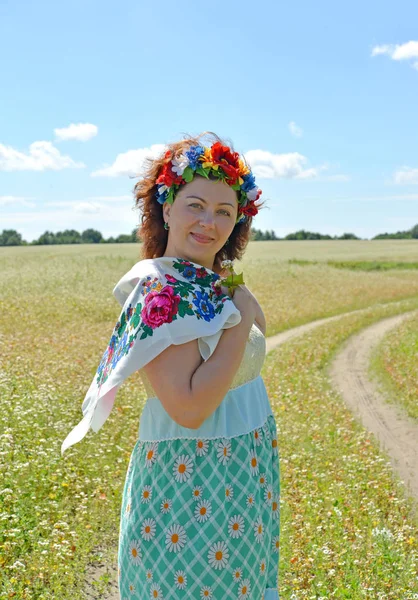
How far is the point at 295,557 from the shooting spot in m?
5.31

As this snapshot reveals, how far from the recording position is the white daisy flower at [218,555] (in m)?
2.56

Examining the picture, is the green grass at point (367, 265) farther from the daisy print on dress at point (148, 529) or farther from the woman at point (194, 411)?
the daisy print on dress at point (148, 529)

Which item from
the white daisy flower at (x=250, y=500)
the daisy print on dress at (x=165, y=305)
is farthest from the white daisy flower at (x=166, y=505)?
the daisy print on dress at (x=165, y=305)

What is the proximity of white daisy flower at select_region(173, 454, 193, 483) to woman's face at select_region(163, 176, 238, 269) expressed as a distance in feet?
2.84

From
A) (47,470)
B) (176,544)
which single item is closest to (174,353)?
(176,544)

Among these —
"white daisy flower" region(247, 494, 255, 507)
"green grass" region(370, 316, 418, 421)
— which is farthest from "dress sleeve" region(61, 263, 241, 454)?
"green grass" region(370, 316, 418, 421)

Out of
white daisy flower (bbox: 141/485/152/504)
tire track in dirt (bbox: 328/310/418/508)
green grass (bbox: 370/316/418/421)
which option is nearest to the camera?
white daisy flower (bbox: 141/485/152/504)

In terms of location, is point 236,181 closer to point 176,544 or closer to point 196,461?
point 196,461

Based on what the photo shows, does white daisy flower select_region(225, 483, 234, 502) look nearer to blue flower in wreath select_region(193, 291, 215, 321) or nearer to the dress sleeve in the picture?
the dress sleeve

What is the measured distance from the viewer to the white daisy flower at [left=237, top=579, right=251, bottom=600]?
2.62 m

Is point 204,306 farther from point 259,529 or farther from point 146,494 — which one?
point 259,529

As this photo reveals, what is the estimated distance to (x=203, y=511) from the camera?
2.58 meters

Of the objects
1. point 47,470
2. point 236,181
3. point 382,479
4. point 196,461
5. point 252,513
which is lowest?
point 382,479

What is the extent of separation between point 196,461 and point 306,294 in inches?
1055
